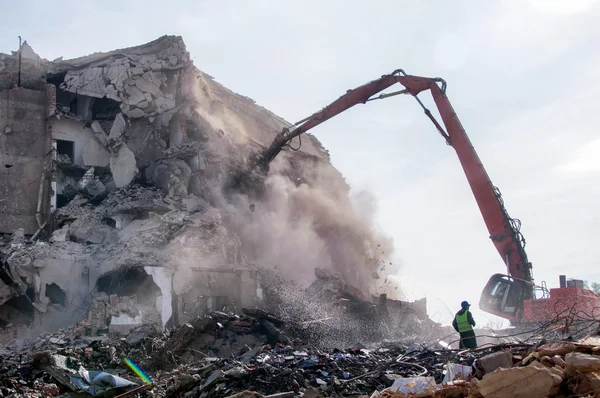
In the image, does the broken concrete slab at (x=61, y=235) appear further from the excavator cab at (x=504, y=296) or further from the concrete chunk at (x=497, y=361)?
the concrete chunk at (x=497, y=361)

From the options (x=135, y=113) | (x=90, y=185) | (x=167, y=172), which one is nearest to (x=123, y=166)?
(x=90, y=185)

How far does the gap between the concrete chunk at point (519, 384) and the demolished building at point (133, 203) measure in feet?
36.4

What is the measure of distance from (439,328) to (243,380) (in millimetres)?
12538

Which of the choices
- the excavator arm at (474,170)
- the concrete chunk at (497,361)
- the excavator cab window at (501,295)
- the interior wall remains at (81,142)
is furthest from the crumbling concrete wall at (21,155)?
the concrete chunk at (497,361)

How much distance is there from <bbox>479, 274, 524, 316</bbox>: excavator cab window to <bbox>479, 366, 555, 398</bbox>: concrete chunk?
9363mm

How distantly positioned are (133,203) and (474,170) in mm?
9796

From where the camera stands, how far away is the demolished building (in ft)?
52.8

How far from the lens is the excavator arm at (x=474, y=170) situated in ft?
47.4

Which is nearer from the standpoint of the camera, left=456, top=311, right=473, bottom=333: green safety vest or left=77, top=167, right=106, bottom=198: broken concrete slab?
left=456, top=311, right=473, bottom=333: green safety vest

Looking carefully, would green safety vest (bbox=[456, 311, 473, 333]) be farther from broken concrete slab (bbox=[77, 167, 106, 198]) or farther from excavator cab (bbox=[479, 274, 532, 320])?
broken concrete slab (bbox=[77, 167, 106, 198])

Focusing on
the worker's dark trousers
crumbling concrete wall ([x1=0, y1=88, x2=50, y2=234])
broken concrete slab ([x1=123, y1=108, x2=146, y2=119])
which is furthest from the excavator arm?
crumbling concrete wall ([x1=0, y1=88, x2=50, y2=234])

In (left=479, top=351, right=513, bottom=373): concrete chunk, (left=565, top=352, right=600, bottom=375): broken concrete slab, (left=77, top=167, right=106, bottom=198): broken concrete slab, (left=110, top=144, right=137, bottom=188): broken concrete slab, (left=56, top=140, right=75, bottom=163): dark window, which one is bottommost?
(left=479, top=351, right=513, bottom=373): concrete chunk

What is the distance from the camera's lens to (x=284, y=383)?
802cm

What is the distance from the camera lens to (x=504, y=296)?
46.4 ft
